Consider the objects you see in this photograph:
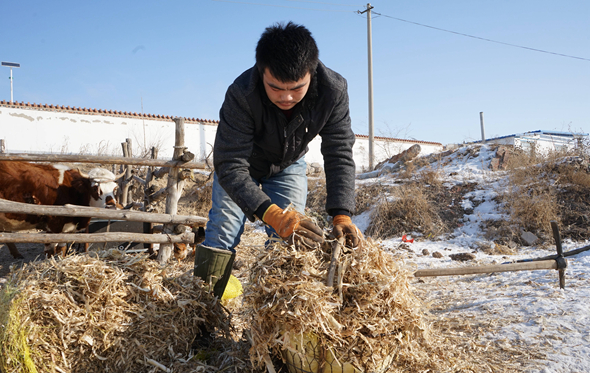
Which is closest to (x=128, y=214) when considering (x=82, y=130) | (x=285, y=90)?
(x=285, y=90)

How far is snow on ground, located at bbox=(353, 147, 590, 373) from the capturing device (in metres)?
2.38

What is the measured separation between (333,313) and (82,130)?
17133 mm

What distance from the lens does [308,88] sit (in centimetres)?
218

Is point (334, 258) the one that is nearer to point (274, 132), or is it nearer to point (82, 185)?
point (274, 132)

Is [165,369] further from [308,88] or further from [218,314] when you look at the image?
[308,88]

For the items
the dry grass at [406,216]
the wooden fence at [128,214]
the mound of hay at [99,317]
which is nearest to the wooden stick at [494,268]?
the mound of hay at [99,317]

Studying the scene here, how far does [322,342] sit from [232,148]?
47.5 inches

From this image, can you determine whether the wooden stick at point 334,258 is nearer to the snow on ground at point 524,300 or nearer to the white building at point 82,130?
the snow on ground at point 524,300

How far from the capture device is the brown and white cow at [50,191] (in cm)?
492

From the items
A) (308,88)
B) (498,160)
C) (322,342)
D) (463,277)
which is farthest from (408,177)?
(322,342)

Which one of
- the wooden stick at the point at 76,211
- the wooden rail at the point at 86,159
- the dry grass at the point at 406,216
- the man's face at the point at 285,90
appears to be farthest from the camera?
the dry grass at the point at 406,216

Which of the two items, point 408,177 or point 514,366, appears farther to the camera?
point 408,177

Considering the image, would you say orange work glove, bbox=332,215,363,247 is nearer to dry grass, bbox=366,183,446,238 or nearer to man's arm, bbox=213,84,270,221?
man's arm, bbox=213,84,270,221

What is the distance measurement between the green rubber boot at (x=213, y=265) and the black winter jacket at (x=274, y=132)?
17.9 inches
